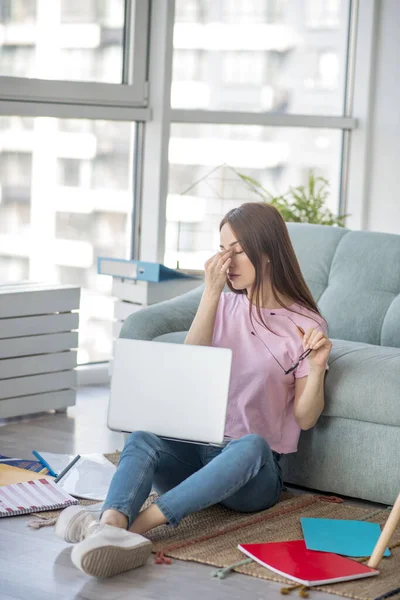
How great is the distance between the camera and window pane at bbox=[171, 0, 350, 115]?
500 centimetres

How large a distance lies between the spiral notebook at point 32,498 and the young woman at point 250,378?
0.29m

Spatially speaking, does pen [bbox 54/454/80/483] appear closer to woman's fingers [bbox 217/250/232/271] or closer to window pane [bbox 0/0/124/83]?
woman's fingers [bbox 217/250/232/271]

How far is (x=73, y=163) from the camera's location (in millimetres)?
4660

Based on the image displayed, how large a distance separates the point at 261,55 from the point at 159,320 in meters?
2.40

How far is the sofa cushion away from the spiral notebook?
83 cm

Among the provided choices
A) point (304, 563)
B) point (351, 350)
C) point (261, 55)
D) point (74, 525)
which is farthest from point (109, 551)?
point (261, 55)

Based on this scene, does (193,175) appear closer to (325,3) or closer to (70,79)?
(70,79)

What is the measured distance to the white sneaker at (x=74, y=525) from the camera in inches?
95.7

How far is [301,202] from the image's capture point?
514cm

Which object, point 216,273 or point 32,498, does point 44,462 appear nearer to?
point 32,498

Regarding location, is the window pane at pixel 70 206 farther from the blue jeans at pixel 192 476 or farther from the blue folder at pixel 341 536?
the blue folder at pixel 341 536

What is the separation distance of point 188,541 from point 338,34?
387 centimetres

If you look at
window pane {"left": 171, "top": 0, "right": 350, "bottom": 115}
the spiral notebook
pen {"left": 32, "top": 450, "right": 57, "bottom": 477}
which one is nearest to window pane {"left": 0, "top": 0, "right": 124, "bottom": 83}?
window pane {"left": 171, "top": 0, "right": 350, "bottom": 115}

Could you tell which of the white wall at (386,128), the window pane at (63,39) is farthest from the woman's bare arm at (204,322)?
the white wall at (386,128)
